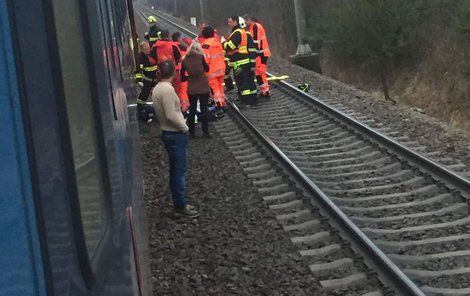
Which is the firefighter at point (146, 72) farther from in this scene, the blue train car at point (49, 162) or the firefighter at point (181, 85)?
the blue train car at point (49, 162)

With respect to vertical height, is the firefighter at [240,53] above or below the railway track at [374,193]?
above

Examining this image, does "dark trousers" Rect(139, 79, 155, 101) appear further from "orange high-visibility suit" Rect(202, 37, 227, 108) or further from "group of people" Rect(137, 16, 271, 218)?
"orange high-visibility suit" Rect(202, 37, 227, 108)

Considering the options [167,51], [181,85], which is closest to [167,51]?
[167,51]

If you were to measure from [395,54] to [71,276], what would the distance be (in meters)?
22.7

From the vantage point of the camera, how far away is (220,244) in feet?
23.0

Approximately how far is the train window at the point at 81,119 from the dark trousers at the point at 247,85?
11452 millimetres

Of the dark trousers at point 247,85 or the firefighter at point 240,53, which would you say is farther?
the dark trousers at point 247,85

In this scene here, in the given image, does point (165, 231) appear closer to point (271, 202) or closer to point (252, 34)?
point (271, 202)

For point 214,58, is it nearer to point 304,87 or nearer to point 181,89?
point 181,89

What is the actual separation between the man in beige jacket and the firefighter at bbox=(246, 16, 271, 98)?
650cm

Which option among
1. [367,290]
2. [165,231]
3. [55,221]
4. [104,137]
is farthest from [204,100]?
[55,221]

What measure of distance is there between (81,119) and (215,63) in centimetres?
1046

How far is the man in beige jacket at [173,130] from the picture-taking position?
7.16m

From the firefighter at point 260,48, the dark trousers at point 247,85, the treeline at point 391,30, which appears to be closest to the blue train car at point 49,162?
the dark trousers at point 247,85
